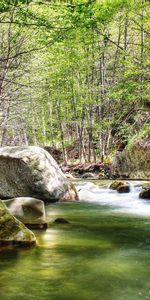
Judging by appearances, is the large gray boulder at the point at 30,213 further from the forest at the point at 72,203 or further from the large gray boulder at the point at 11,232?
the large gray boulder at the point at 11,232

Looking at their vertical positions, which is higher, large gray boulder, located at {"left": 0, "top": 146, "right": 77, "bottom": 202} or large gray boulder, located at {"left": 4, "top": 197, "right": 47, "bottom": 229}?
large gray boulder, located at {"left": 4, "top": 197, "right": 47, "bottom": 229}

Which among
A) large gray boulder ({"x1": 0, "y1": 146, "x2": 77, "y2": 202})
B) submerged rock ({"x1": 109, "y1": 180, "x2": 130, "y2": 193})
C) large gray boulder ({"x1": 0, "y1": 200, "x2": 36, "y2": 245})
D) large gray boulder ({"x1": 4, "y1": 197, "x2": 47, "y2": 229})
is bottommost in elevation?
submerged rock ({"x1": 109, "y1": 180, "x2": 130, "y2": 193})

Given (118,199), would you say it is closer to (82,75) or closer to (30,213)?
(30,213)

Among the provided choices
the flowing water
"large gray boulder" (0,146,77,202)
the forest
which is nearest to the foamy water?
the forest

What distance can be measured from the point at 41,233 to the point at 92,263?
1.83 m

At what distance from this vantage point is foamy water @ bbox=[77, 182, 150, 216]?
9559 mm

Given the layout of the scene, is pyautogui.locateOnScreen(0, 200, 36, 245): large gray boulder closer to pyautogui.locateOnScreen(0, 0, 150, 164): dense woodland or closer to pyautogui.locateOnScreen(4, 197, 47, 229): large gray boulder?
pyautogui.locateOnScreen(4, 197, 47, 229): large gray boulder

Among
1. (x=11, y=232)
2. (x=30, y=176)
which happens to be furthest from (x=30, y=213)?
(x=30, y=176)

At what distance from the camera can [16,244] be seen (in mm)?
5402

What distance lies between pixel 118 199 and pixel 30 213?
506 cm

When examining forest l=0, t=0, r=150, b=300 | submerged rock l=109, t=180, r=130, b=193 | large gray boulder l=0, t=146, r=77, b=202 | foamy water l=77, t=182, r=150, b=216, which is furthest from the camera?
submerged rock l=109, t=180, r=130, b=193

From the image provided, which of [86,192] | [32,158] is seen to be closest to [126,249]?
[32,158]

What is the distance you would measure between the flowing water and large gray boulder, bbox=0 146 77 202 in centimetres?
253

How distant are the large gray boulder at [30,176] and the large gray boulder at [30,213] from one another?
134 inches
